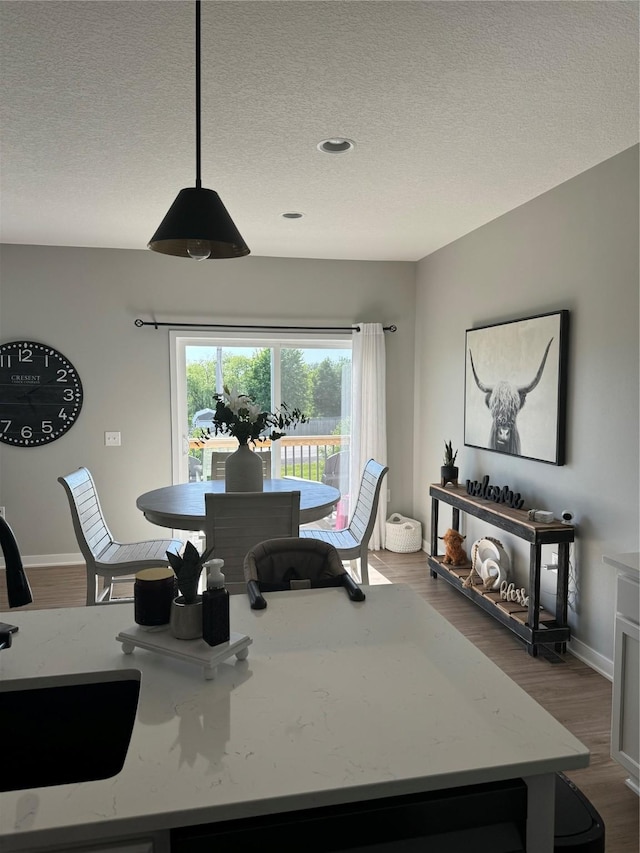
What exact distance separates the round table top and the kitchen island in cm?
156

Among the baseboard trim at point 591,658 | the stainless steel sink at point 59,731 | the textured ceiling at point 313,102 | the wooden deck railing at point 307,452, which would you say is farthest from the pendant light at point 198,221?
the wooden deck railing at point 307,452

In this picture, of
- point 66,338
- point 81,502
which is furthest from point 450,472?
point 66,338

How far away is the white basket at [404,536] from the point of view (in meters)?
5.27

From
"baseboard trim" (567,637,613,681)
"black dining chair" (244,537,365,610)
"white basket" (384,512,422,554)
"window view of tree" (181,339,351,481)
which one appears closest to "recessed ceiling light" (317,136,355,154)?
"black dining chair" (244,537,365,610)

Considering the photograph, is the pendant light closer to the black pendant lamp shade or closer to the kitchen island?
the black pendant lamp shade

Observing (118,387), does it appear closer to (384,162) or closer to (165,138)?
(165,138)

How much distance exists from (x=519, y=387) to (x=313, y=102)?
6.99 feet

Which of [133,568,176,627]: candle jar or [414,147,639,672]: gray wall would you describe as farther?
[414,147,639,672]: gray wall

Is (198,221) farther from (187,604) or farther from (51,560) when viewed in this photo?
(51,560)

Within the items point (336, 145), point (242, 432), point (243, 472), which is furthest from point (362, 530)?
point (336, 145)

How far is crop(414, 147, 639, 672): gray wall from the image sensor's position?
287 centimetres

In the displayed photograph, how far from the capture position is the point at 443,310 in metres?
4.91

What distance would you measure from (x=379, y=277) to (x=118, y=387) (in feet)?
8.17

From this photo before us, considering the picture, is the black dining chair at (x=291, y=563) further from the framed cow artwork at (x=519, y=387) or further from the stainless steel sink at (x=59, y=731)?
the framed cow artwork at (x=519, y=387)
